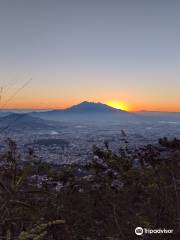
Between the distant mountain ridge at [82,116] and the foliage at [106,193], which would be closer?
the foliage at [106,193]

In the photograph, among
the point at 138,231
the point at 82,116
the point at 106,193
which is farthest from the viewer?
the point at 82,116

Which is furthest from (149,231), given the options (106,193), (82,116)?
(82,116)

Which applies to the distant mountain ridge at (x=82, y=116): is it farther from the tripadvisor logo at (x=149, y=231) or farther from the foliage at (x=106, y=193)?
the tripadvisor logo at (x=149, y=231)

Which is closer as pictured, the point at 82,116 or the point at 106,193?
the point at 106,193

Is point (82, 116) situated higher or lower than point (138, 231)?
lower

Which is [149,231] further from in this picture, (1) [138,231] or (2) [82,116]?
(2) [82,116]

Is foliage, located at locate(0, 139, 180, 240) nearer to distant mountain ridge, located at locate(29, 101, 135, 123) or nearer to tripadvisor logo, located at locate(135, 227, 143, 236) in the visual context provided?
tripadvisor logo, located at locate(135, 227, 143, 236)

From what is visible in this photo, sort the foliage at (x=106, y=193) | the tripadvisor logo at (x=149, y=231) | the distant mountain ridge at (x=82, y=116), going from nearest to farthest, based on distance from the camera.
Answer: the tripadvisor logo at (x=149, y=231)
the foliage at (x=106, y=193)
the distant mountain ridge at (x=82, y=116)

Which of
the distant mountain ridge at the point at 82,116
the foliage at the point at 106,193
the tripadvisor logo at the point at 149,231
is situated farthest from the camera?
the distant mountain ridge at the point at 82,116

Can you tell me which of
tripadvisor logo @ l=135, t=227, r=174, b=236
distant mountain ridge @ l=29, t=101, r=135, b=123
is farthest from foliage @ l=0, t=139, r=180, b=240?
distant mountain ridge @ l=29, t=101, r=135, b=123

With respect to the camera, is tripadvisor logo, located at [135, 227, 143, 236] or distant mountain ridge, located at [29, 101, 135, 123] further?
distant mountain ridge, located at [29, 101, 135, 123]

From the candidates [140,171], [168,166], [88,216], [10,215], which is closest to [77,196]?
[88,216]

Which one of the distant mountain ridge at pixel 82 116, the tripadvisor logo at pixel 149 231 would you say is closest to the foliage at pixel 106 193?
the tripadvisor logo at pixel 149 231
